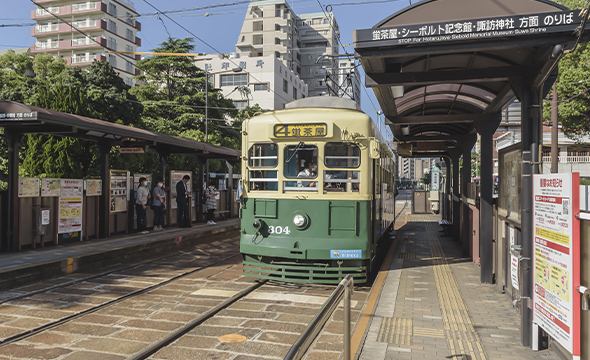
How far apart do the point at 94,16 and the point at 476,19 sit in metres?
61.6

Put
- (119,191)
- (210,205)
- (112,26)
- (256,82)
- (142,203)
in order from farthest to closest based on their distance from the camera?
(112,26), (256,82), (210,205), (142,203), (119,191)

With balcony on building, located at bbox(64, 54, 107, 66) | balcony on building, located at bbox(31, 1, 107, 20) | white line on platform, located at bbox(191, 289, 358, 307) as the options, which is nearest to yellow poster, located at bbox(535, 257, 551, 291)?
white line on platform, located at bbox(191, 289, 358, 307)

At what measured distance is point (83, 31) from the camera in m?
57.2

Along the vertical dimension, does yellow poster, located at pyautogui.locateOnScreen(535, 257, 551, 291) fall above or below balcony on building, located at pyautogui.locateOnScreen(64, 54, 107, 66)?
below

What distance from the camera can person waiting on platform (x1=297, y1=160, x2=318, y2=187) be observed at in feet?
25.5

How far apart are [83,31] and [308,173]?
5875cm

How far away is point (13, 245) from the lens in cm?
982

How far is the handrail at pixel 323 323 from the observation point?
283cm

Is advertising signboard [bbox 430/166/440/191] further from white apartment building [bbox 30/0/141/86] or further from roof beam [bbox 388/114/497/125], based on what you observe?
white apartment building [bbox 30/0/141/86]

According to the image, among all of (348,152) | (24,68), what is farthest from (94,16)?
(348,152)

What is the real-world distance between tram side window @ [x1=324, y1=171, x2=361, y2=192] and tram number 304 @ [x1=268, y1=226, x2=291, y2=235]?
0.92m

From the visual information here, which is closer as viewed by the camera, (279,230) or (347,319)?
(347,319)

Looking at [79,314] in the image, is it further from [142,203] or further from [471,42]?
[142,203]

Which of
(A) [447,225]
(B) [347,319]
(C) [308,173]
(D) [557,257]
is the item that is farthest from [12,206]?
(A) [447,225]
